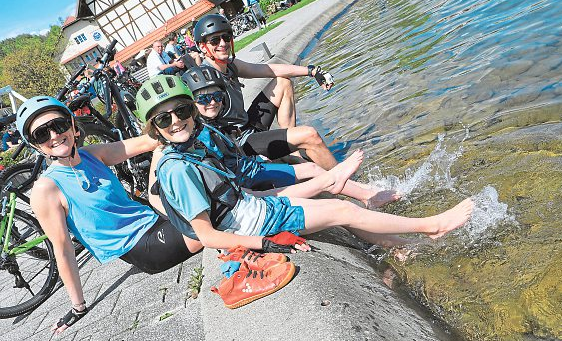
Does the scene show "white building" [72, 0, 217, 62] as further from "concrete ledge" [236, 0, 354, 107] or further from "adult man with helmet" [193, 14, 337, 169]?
"adult man with helmet" [193, 14, 337, 169]

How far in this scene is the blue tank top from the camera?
377 cm

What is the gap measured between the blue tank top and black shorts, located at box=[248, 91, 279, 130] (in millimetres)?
1866

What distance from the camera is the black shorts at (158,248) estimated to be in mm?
3879

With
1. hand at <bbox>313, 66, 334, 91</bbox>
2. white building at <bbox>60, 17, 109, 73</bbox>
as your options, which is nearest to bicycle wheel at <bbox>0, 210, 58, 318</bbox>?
hand at <bbox>313, 66, 334, 91</bbox>

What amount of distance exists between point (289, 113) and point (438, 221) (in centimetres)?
256

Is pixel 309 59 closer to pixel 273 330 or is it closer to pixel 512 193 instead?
pixel 512 193

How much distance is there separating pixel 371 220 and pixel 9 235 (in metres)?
3.52

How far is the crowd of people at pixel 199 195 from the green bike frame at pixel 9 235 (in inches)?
49.1

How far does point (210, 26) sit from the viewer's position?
472 cm

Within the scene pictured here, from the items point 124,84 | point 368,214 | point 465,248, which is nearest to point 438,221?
point 465,248

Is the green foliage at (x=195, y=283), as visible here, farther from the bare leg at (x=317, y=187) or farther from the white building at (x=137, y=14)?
the white building at (x=137, y=14)

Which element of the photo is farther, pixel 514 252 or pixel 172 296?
pixel 172 296

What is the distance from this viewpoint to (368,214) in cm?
349

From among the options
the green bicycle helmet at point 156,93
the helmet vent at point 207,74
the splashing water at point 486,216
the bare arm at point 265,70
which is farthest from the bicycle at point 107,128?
the splashing water at point 486,216
